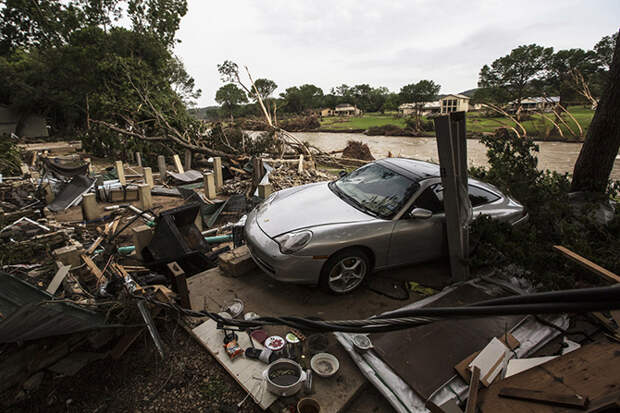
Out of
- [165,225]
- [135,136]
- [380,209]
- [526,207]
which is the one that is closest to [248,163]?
[135,136]

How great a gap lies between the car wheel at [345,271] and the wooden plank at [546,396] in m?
1.84

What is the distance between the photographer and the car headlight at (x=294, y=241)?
3.31 m

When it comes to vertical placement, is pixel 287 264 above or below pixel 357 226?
below


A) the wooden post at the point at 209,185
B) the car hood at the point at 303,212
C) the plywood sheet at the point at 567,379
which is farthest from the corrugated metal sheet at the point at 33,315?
the wooden post at the point at 209,185

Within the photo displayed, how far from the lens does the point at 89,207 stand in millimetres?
6516

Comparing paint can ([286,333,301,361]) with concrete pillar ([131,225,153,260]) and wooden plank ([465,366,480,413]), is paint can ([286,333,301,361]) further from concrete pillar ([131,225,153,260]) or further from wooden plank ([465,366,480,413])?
concrete pillar ([131,225,153,260])

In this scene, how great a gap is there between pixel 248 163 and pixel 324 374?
9.13 m

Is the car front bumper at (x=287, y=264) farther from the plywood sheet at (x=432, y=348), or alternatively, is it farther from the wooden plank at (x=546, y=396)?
the wooden plank at (x=546, y=396)

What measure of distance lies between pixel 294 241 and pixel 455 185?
2063mm

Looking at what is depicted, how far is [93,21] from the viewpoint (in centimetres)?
2711

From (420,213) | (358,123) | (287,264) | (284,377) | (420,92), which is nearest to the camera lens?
(284,377)

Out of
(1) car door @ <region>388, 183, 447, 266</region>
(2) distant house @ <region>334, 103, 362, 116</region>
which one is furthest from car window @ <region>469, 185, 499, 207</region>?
(2) distant house @ <region>334, 103, 362, 116</region>

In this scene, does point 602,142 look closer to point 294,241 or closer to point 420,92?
point 294,241

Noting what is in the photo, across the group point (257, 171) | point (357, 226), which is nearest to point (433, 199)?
point (357, 226)
